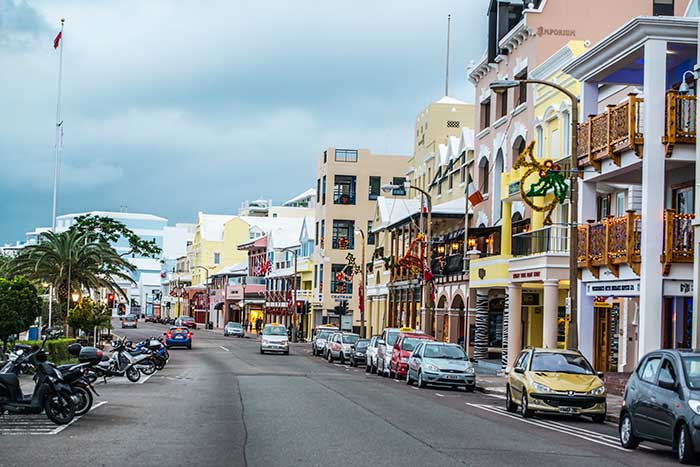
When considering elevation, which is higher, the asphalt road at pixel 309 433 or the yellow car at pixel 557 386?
the yellow car at pixel 557 386

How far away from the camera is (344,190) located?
95.8 m

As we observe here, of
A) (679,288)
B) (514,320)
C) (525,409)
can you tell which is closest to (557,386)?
(525,409)

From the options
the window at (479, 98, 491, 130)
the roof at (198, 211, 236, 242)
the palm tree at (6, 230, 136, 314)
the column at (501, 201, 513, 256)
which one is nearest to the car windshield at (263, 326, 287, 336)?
the palm tree at (6, 230, 136, 314)

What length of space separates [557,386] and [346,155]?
7499cm

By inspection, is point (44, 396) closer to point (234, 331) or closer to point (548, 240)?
point (548, 240)

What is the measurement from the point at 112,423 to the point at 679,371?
962 cm

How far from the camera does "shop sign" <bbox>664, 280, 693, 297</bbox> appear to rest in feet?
88.5

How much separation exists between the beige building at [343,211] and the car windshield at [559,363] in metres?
68.6

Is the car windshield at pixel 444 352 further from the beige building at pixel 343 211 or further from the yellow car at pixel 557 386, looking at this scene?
the beige building at pixel 343 211

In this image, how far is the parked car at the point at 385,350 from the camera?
40.4 metres

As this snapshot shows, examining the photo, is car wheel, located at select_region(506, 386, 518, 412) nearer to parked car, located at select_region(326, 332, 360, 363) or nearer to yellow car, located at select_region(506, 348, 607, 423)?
yellow car, located at select_region(506, 348, 607, 423)

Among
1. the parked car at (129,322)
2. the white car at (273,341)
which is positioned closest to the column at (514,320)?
the white car at (273,341)

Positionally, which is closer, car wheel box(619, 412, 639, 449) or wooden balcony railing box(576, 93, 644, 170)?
car wheel box(619, 412, 639, 449)

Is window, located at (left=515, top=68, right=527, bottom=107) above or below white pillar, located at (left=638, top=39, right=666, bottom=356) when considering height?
above
